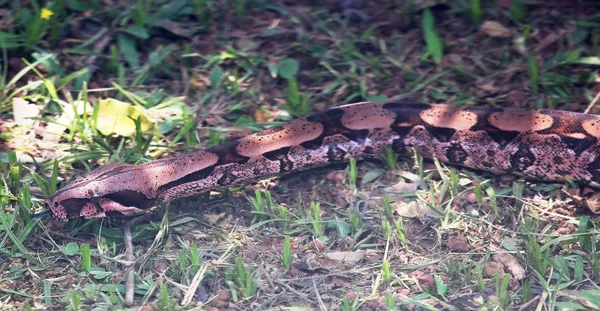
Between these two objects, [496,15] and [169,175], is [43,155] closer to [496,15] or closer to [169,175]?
[169,175]

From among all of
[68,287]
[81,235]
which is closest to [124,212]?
[81,235]

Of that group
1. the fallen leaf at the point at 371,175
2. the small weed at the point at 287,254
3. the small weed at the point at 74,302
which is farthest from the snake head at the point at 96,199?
the fallen leaf at the point at 371,175

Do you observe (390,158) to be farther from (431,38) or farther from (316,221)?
(431,38)

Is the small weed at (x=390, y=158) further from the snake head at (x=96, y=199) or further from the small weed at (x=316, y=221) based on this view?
the snake head at (x=96, y=199)

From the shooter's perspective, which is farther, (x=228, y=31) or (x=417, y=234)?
(x=228, y=31)

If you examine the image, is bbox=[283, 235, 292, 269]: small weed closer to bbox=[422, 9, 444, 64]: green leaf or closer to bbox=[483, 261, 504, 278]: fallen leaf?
bbox=[483, 261, 504, 278]: fallen leaf

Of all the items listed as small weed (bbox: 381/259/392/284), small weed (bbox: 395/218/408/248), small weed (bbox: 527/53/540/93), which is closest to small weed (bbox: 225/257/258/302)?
small weed (bbox: 381/259/392/284)
